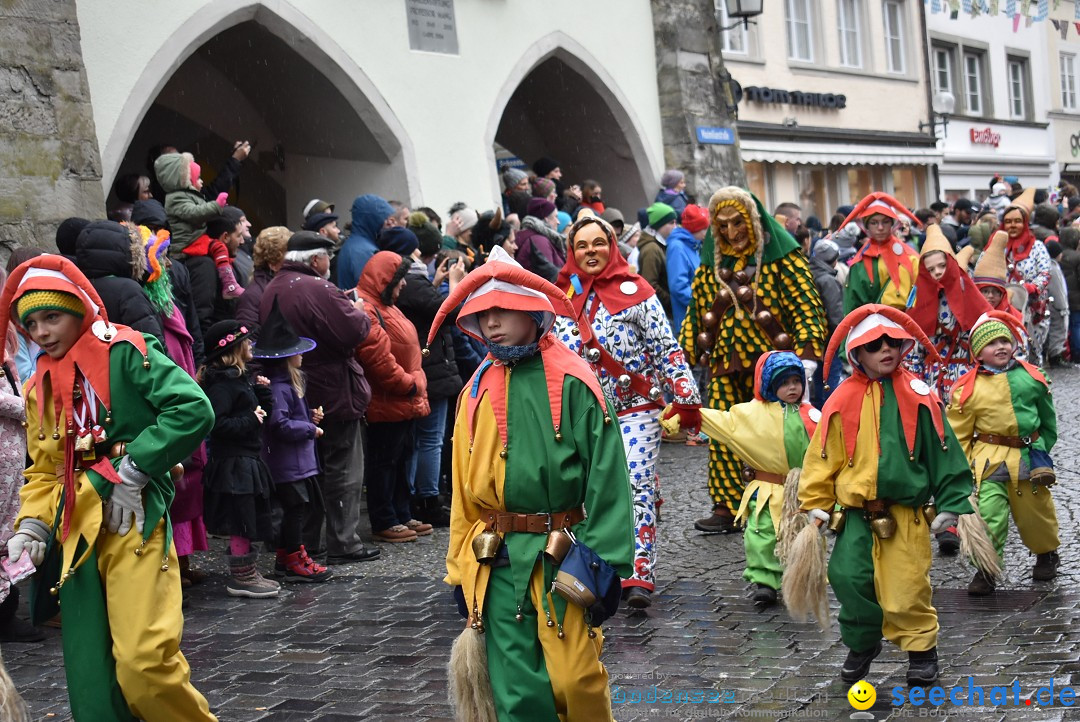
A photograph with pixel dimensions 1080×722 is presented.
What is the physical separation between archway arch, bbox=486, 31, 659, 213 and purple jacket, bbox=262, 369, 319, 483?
27.1ft

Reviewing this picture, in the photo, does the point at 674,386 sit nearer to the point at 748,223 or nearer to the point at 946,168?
the point at 748,223

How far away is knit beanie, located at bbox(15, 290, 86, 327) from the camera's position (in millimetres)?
4801

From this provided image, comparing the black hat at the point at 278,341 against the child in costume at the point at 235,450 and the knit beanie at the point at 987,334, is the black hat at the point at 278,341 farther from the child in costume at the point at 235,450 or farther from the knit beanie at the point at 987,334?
the knit beanie at the point at 987,334

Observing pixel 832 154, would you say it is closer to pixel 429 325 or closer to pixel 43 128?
pixel 429 325

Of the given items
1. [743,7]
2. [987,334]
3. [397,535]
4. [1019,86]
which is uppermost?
[1019,86]

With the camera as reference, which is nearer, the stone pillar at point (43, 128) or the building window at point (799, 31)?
the stone pillar at point (43, 128)

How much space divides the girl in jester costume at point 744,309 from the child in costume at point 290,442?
7.89 feet

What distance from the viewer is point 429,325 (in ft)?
30.3

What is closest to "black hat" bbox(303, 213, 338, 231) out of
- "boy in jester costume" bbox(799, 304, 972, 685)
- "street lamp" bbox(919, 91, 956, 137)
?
"boy in jester costume" bbox(799, 304, 972, 685)

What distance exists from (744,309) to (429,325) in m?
2.14

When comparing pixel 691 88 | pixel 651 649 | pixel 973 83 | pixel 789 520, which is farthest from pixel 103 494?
pixel 973 83

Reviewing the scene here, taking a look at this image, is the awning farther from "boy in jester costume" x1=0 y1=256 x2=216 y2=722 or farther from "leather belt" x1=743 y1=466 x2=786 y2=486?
"boy in jester costume" x1=0 y1=256 x2=216 y2=722

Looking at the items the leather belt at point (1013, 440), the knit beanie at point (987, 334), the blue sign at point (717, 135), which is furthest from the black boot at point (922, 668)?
the blue sign at point (717, 135)

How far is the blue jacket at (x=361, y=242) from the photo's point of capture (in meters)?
9.62
